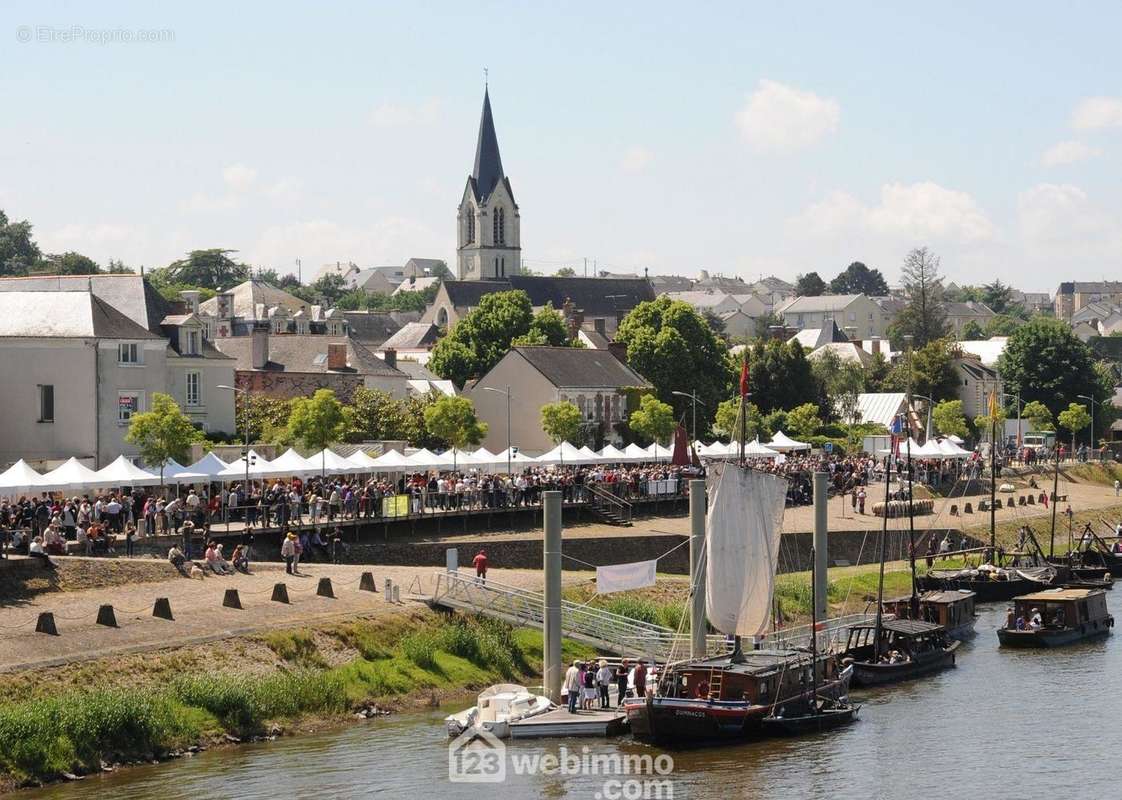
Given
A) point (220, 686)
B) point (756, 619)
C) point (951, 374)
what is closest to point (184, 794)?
point (220, 686)

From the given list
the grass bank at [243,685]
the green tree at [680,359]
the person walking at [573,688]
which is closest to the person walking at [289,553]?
the grass bank at [243,685]

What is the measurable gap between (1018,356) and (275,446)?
82.4 m

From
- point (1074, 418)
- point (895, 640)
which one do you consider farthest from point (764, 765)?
point (1074, 418)

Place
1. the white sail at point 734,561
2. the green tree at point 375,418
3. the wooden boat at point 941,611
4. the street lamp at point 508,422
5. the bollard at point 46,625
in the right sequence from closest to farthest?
1. the bollard at point 46,625
2. the white sail at point 734,561
3. the wooden boat at point 941,611
4. the street lamp at point 508,422
5. the green tree at point 375,418

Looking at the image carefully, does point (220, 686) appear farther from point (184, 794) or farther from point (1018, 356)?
point (1018, 356)

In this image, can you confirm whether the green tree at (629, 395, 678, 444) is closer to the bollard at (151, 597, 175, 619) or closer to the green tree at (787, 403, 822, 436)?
the green tree at (787, 403, 822, 436)

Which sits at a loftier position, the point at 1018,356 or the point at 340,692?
the point at 1018,356

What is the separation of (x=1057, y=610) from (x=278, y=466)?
27312 mm

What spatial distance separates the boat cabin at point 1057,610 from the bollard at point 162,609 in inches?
1177

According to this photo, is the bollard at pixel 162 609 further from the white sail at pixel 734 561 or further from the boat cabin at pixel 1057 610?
the boat cabin at pixel 1057 610

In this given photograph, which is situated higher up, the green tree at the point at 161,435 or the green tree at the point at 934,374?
the green tree at the point at 934,374

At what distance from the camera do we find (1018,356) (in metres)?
146

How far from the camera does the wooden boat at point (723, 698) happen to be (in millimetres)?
41562

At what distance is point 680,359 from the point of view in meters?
120
